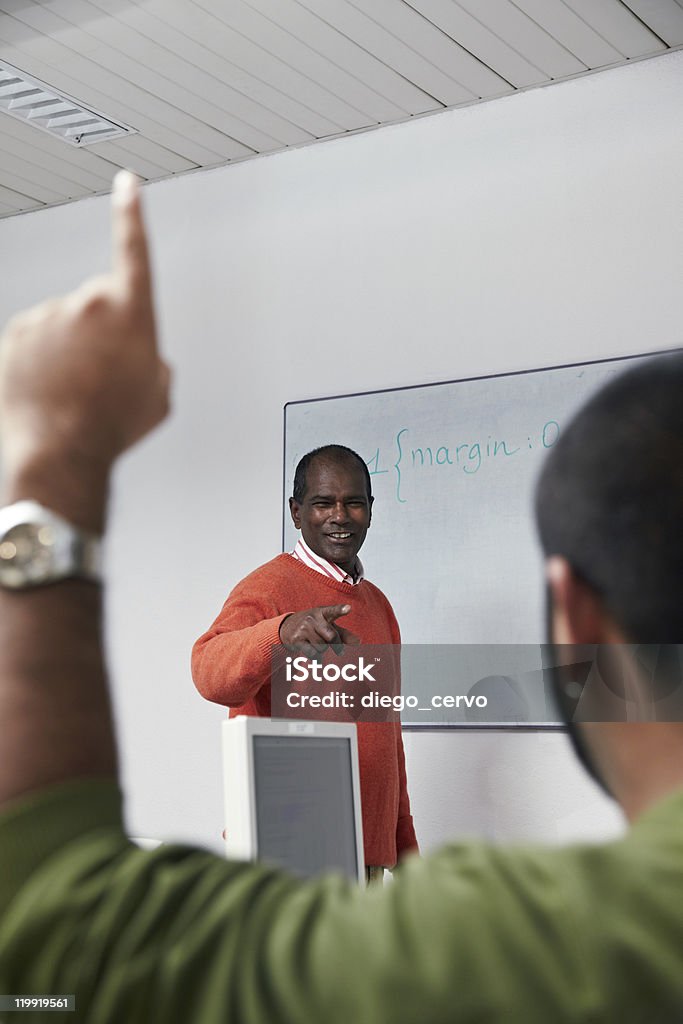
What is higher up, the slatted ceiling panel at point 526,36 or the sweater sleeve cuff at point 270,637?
the slatted ceiling panel at point 526,36

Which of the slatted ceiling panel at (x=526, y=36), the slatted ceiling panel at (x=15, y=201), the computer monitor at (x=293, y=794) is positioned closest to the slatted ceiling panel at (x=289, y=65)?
the slatted ceiling panel at (x=526, y=36)

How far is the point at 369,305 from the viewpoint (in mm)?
3395

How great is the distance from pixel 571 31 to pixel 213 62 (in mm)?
943

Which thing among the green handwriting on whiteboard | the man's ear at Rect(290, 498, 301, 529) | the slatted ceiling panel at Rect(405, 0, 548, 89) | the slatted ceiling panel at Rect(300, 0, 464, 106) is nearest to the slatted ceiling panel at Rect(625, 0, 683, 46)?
the slatted ceiling panel at Rect(405, 0, 548, 89)

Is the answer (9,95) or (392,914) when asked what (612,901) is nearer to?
(392,914)

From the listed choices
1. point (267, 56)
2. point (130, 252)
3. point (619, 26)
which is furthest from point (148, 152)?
point (130, 252)

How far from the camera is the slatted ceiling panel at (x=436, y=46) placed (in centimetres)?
281

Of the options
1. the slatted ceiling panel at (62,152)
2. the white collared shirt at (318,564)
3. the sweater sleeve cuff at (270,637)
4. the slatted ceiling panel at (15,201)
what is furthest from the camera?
the slatted ceiling panel at (15,201)

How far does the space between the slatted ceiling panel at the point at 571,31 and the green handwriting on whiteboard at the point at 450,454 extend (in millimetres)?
966

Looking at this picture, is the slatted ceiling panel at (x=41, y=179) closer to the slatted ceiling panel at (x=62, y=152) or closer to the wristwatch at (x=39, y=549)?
the slatted ceiling panel at (x=62, y=152)

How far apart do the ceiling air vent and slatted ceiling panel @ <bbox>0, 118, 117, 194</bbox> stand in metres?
0.05

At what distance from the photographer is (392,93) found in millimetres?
3211

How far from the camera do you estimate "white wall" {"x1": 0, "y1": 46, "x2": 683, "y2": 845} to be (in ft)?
9.76

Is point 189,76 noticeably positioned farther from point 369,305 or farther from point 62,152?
point 369,305
